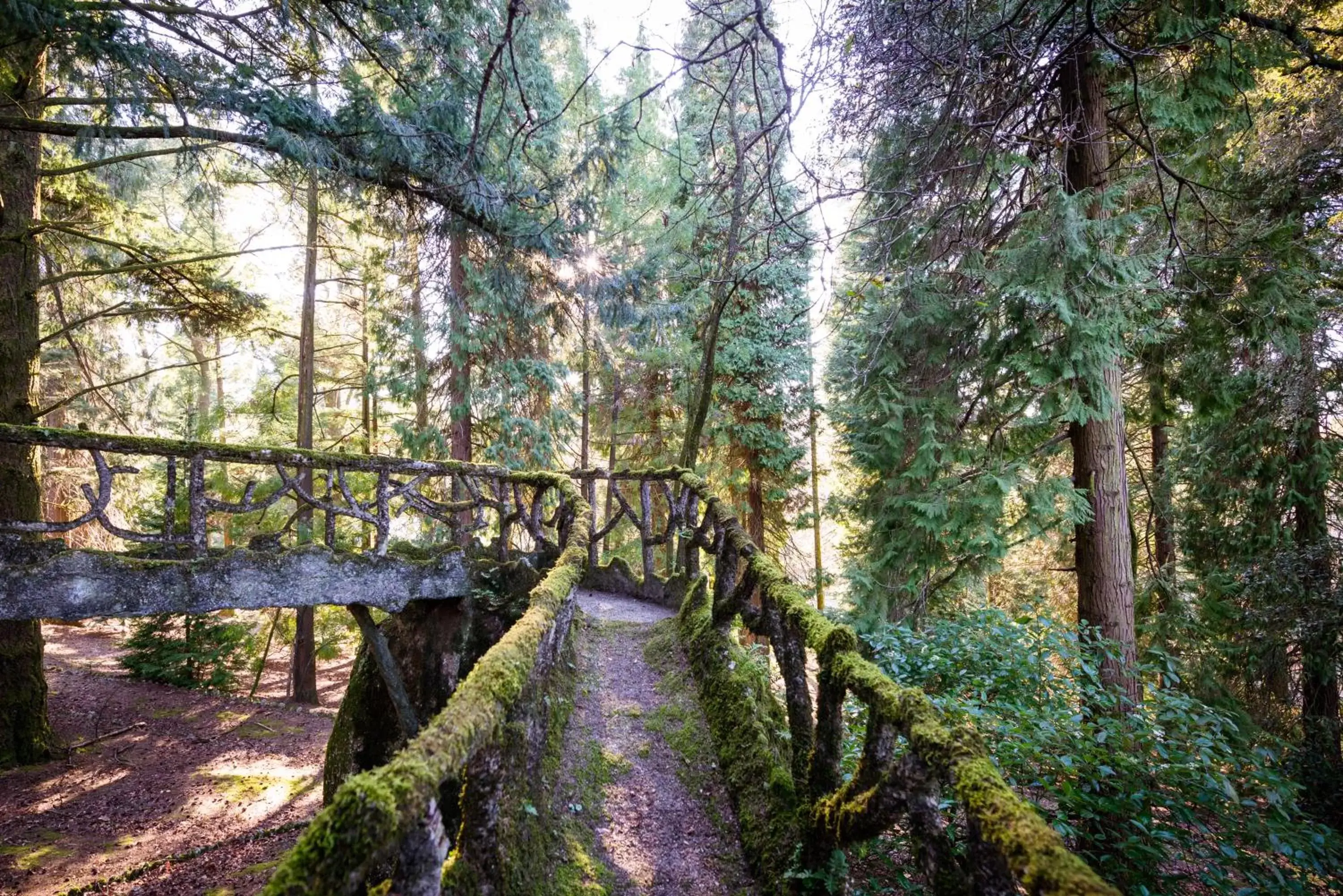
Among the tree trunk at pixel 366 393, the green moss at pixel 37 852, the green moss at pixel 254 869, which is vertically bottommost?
the green moss at pixel 254 869

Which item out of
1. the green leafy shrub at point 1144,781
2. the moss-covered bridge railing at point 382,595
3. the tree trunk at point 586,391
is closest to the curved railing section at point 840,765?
the green leafy shrub at point 1144,781

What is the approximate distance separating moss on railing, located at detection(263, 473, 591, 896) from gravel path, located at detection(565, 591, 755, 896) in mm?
1568

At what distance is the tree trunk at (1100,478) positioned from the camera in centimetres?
633

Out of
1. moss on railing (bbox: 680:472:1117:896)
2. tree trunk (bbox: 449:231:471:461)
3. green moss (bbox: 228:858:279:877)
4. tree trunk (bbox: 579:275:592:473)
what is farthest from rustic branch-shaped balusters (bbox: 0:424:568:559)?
tree trunk (bbox: 579:275:592:473)

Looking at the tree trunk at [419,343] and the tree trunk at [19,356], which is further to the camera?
the tree trunk at [419,343]

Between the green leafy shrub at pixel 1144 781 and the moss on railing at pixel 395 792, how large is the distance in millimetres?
2886

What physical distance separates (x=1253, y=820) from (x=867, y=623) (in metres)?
4.57

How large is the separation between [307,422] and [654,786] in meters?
10.7

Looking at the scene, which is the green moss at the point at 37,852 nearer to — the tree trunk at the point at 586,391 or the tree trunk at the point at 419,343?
the tree trunk at the point at 419,343

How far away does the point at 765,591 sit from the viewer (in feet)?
12.4

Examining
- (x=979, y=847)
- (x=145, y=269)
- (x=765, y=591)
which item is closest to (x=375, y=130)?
(x=145, y=269)

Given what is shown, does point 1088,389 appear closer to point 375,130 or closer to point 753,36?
point 753,36

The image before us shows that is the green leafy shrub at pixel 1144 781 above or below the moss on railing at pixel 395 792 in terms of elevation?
below

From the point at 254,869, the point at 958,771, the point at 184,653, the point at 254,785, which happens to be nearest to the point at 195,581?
the point at 254,869
